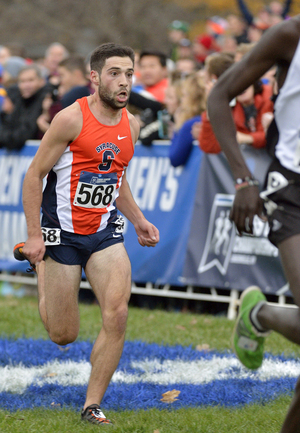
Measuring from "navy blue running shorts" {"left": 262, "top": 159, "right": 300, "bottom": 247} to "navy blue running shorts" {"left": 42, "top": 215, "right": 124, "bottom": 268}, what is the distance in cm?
168

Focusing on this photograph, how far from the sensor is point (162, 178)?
8.95 metres

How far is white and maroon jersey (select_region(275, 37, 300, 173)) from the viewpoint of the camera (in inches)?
136

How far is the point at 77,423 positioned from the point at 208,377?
1373 millimetres

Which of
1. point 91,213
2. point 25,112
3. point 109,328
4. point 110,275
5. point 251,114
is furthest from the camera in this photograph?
point 25,112

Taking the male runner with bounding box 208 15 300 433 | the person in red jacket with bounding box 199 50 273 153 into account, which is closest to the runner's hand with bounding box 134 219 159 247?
the male runner with bounding box 208 15 300 433

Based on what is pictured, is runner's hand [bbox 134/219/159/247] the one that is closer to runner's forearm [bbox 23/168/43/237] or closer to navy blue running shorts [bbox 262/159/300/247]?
runner's forearm [bbox 23/168/43/237]

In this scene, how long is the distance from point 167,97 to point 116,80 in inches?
174

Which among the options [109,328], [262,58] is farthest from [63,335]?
[262,58]

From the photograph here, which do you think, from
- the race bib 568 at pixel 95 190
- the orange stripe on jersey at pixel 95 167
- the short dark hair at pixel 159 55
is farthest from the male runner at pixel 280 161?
the short dark hair at pixel 159 55

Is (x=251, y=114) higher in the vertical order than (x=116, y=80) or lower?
higher

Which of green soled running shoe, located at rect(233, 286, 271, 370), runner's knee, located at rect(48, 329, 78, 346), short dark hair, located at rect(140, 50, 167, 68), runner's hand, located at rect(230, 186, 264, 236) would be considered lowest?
runner's knee, located at rect(48, 329, 78, 346)

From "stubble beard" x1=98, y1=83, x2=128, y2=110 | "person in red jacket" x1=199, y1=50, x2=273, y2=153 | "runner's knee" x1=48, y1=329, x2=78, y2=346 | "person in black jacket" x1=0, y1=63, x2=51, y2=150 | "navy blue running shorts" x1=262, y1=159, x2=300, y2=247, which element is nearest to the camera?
"navy blue running shorts" x1=262, y1=159, x2=300, y2=247

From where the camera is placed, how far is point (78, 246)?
16.4 feet

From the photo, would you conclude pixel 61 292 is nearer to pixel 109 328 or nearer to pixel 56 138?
pixel 109 328
